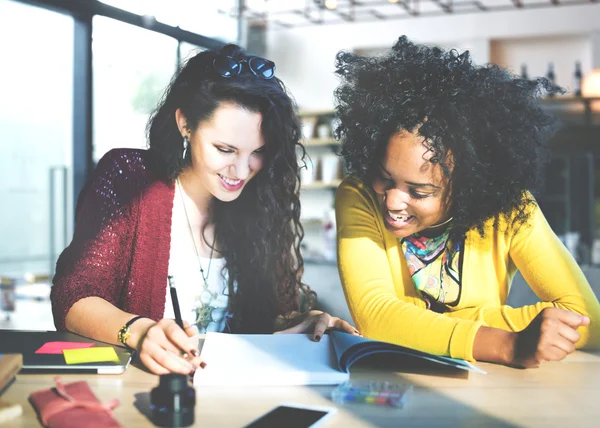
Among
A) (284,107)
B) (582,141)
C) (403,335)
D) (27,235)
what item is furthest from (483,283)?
(27,235)

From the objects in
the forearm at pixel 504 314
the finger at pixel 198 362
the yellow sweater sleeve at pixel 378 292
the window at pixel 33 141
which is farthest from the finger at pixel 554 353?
the window at pixel 33 141

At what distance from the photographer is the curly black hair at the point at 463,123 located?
1.17 metres

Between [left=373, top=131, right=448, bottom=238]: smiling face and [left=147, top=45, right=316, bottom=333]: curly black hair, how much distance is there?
0.30 metres

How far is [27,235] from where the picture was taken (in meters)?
5.25

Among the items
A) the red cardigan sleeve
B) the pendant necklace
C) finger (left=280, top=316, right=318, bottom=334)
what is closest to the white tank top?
the pendant necklace

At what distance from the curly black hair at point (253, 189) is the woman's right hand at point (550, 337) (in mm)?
627

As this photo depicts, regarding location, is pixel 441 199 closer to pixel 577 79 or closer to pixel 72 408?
pixel 72 408

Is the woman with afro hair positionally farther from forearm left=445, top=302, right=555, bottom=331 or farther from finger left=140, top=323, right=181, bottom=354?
finger left=140, top=323, right=181, bottom=354

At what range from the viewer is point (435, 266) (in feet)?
4.23

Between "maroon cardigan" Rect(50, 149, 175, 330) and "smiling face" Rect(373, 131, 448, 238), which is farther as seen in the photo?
"maroon cardigan" Rect(50, 149, 175, 330)

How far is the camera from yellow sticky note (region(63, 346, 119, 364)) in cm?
92

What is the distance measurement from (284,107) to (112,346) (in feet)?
2.12

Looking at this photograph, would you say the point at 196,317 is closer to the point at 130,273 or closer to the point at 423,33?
the point at 130,273

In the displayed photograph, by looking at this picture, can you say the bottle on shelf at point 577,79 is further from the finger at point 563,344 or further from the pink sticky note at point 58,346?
the pink sticky note at point 58,346
